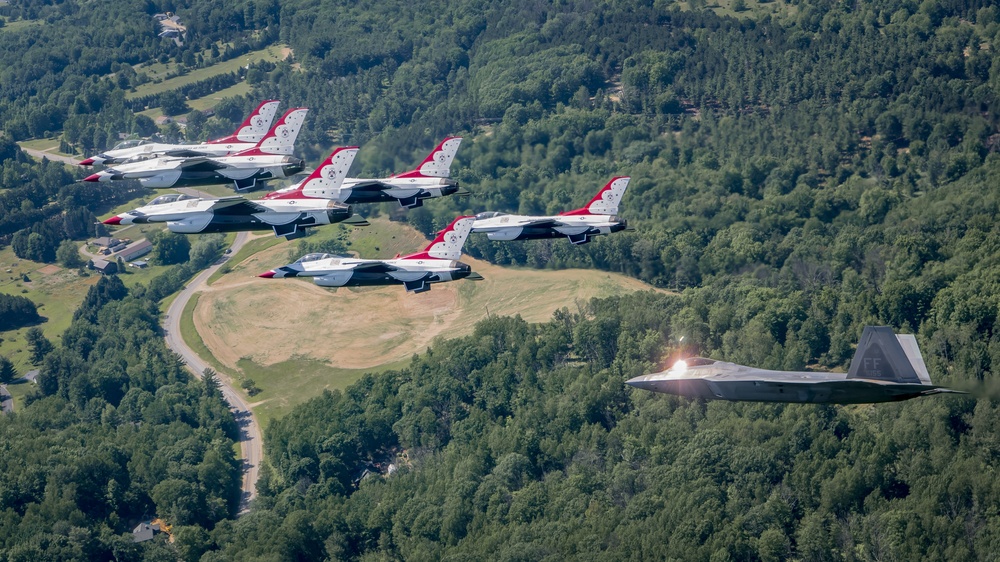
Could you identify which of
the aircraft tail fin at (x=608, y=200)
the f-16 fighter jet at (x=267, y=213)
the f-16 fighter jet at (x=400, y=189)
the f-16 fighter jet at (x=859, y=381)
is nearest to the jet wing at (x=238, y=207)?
the f-16 fighter jet at (x=267, y=213)

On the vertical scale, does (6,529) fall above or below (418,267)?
below

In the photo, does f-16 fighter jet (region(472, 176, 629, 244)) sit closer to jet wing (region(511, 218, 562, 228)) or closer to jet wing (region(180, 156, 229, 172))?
jet wing (region(511, 218, 562, 228))

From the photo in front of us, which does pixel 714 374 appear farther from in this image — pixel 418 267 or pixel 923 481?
pixel 923 481

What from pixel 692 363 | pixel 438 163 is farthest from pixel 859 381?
pixel 438 163

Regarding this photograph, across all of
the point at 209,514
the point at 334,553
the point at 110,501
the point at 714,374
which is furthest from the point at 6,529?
the point at 714,374

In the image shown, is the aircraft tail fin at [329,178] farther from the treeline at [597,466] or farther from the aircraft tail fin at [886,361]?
the aircraft tail fin at [886,361]

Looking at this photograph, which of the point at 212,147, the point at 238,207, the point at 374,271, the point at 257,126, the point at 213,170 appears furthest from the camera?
the point at 257,126

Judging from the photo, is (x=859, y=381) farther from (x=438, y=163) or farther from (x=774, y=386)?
(x=438, y=163)
